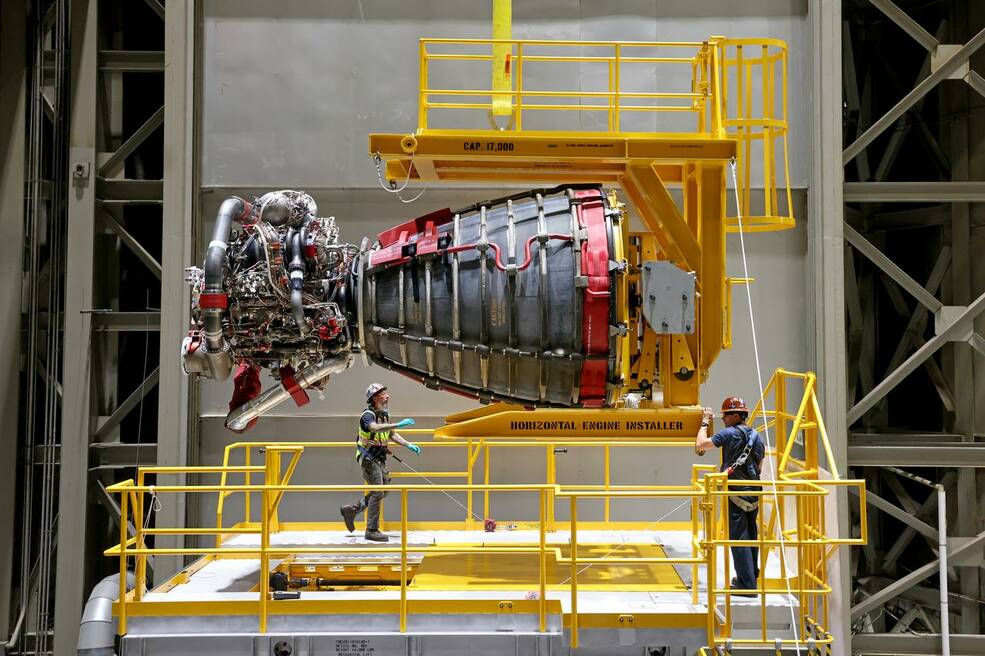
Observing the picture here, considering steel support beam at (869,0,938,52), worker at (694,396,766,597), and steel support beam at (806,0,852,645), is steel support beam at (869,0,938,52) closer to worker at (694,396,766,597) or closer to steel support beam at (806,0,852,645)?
steel support beam at (806,0,852,645)

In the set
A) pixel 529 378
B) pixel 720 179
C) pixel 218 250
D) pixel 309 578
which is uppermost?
pixel 720 179

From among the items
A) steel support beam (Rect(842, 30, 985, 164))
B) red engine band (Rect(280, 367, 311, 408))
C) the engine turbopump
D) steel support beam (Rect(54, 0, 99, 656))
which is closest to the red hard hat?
the engine turbopump

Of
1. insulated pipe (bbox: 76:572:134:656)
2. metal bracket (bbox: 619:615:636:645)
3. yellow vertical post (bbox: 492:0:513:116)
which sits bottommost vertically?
insulated pipe (bbox: 76:572:134:656)

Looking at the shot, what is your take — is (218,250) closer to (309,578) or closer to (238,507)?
(309,578)

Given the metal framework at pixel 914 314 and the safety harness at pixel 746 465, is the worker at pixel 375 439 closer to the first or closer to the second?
the safety harness at pixel 746 465

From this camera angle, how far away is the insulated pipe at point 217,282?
8.41m

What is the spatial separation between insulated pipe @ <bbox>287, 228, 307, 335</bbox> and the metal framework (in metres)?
8.19

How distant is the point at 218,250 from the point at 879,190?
939cm

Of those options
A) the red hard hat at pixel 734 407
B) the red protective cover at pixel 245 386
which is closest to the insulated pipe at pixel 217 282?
the red protective cover at pixel 245 386

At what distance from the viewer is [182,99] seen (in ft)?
41.4

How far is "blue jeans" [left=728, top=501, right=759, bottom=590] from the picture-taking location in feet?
28.0

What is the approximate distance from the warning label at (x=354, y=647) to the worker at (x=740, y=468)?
3.72m

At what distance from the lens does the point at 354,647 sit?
299 inches

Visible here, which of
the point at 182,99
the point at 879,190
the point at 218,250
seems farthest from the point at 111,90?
the point at 879,190
